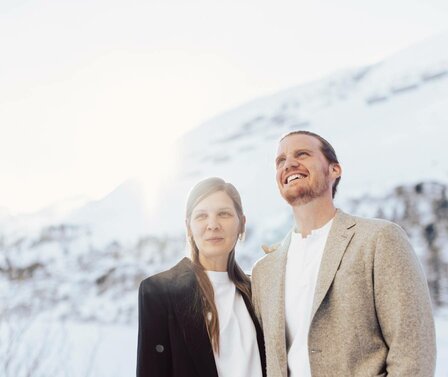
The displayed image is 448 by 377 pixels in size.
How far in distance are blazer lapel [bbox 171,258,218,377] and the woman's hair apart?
19mm

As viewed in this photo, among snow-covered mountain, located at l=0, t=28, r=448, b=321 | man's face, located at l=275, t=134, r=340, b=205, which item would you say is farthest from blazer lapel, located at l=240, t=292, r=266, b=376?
snow-covered mountain, located at l=0, t=28, r=448, b=321

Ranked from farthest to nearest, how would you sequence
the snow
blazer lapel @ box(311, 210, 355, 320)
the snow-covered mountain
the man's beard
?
the snow-covered mountain, the snow, the man's beard, blazer lapel @ box(311, 210, 355, 320)

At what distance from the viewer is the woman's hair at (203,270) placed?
156cm

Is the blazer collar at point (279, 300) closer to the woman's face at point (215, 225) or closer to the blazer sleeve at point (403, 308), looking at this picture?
the woman's face at point (215, 225)

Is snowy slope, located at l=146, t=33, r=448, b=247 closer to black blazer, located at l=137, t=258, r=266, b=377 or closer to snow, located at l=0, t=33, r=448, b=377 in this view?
snow, located at l=0, t=33, r=448, b=377

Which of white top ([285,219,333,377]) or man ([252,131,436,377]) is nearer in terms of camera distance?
man ([252,131,436,377])

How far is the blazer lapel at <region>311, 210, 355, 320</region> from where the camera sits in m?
1.32

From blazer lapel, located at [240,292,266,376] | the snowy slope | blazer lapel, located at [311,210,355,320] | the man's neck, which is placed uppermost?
the snowy slope

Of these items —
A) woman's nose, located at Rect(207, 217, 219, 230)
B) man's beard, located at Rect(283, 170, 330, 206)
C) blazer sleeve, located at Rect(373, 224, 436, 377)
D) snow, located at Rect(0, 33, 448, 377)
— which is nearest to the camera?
blazer sleeve, located at Rect(373, 224, 436, 377)

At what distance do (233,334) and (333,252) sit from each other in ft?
1.33

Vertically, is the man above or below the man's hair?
below

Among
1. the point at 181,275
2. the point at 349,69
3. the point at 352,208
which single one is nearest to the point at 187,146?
the point at 349,69

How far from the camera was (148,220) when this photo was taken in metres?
9.76

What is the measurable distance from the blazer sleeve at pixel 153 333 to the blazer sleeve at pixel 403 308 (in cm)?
61
